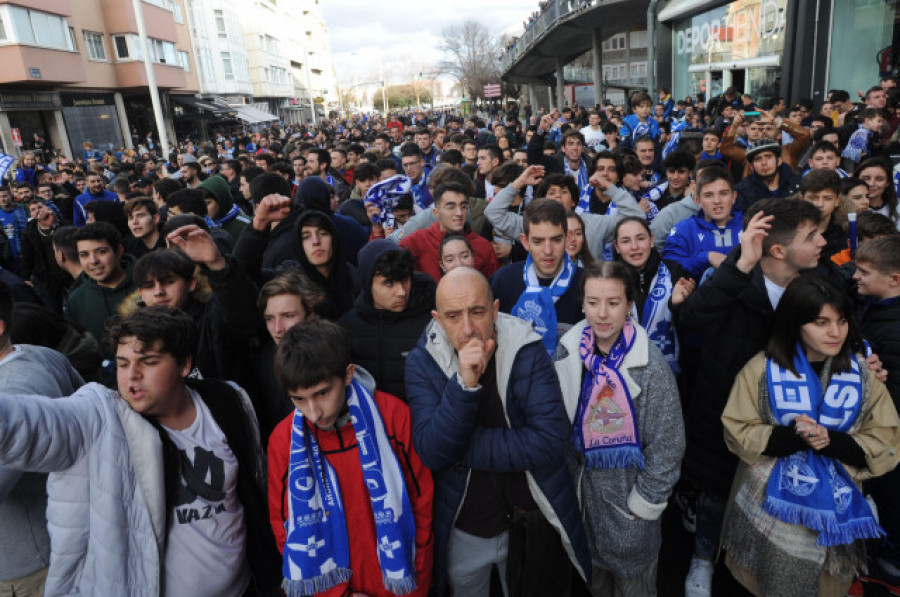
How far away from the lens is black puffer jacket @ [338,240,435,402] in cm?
285

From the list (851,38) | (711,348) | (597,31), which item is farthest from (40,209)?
(597,31)

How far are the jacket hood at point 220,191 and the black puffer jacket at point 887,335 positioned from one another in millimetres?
6178

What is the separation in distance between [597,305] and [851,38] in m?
13.7

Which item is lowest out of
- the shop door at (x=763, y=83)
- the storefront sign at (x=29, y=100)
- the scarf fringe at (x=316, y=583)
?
the scarf fringe at (x=316, y=583)

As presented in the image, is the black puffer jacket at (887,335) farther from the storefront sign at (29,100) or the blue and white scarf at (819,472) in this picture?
the storefront sign at (29,100)

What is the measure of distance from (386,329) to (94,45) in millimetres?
32480

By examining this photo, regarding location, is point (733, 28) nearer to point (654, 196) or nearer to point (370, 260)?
point (654, 196)

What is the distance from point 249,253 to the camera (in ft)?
11.5

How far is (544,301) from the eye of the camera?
3.19m

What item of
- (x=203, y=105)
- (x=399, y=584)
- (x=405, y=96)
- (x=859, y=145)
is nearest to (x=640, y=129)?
(x=859, y=145)

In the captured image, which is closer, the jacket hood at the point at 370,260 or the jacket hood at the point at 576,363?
the jacket hood at the point at 576,363

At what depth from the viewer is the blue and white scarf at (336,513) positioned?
2.16 m

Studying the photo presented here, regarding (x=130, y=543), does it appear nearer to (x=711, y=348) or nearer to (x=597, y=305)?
(x=597, y=305)

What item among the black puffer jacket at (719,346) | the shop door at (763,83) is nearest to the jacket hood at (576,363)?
the black puffer jacket at (719,346)
